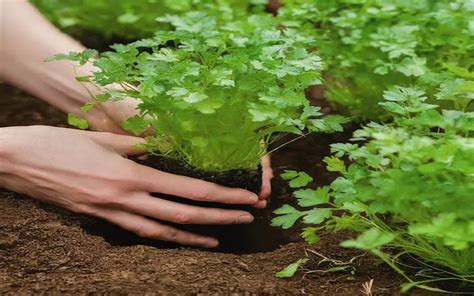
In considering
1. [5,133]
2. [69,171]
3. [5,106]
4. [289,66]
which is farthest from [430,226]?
[5,106]

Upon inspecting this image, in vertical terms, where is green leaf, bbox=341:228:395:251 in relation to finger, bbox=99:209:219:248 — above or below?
above

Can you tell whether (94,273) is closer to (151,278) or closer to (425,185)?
(151,278)

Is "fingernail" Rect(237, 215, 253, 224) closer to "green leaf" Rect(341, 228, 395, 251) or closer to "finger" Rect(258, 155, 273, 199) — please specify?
"finger" Rect(258, 155, 273, 199)

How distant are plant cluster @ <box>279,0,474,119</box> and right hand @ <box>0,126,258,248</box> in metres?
0.56

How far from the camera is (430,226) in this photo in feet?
3.55

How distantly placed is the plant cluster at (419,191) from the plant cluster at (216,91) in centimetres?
16

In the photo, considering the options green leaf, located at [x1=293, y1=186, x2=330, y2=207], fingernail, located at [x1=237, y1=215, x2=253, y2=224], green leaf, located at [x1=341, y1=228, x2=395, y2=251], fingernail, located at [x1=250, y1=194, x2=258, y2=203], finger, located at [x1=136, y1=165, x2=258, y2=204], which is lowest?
fingernail, located at [x1=237, y1=215, x2=253, y2=224]

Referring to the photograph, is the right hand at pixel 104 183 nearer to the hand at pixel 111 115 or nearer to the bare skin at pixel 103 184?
the bare skin at pixel 103 184

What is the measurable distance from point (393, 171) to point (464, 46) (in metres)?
0.76

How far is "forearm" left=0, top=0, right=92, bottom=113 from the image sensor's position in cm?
189

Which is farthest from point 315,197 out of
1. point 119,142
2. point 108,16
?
point 108,16

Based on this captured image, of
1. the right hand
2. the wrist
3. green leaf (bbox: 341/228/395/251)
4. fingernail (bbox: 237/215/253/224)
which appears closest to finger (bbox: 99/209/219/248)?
the right hand

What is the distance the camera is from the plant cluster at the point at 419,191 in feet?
3.63

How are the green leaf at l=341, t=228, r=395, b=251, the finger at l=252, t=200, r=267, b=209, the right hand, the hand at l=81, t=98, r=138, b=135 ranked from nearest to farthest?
1. the green leaf at l=341, t=228, r=395, b=251
2. the right hand
3. the finger at l=252, t=200, r=267, b=209
4. the hand at l=81, t=98, r=138, b=135
